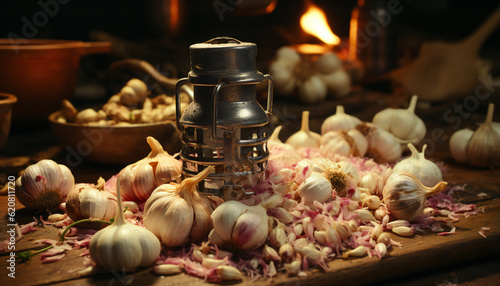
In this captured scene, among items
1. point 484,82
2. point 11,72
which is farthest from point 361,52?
point 11,72

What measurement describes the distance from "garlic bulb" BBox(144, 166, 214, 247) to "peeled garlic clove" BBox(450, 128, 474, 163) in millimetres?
1214

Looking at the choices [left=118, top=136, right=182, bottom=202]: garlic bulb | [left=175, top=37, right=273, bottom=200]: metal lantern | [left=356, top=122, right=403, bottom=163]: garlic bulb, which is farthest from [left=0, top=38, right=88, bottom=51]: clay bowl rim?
[left=356, top=122, right=403, bottom=163]: garlic bulb

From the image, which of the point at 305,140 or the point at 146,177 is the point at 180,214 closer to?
the point at 146,177

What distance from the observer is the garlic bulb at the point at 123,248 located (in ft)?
3.57

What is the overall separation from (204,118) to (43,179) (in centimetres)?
57

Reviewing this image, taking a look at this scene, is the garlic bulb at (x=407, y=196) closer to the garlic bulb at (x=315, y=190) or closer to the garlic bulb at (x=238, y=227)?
the garlic bulb at (x=315, y=190)

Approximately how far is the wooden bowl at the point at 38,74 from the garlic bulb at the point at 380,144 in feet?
4.59

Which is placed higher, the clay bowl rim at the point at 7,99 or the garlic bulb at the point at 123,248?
the clay bowl rim at the point at 7,99

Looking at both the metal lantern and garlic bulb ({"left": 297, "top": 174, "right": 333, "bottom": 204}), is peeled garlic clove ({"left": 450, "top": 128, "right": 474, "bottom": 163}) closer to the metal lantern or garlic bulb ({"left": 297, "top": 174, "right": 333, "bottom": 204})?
garlic bulb ({"left": 297, "top": 174, "right": 333, "bottom": 204})

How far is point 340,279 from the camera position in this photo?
1.14m

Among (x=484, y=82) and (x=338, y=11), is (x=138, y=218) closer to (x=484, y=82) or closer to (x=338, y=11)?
(x=484, y=82)

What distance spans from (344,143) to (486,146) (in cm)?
59

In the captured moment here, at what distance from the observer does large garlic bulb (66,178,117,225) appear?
52.2 inches

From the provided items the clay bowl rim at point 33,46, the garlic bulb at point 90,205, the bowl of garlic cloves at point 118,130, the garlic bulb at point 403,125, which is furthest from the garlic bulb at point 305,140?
the clay bowl rim at point 33,46
